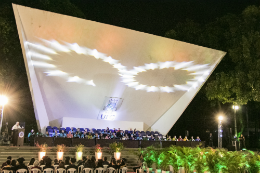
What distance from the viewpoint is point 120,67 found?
43.9 feet

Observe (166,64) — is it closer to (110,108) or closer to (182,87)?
A: (182,87)

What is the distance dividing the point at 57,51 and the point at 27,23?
6.32 feet

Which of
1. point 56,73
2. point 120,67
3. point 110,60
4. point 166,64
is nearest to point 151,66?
point 166,64

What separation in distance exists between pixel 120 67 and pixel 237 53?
303 inches

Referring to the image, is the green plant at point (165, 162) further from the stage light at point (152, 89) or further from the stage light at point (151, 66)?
the stage light at point (152, 89)

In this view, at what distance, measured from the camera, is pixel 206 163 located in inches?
241

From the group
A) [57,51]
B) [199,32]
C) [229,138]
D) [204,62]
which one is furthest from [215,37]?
[57,51]

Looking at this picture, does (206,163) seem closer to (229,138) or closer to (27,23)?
(27,23)

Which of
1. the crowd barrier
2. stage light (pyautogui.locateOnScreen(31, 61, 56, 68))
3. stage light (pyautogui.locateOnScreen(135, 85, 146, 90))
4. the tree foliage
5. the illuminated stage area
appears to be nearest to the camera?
the illuminated stage area

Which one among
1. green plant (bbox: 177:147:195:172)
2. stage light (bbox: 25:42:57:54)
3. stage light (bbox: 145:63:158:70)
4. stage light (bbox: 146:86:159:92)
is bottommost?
green plant (bbox: 177:147:195:172)

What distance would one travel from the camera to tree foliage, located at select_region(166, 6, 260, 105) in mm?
14383

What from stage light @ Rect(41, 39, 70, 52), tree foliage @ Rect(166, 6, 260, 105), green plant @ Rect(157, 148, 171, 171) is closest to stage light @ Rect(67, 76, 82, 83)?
stage light @ Rect(41, 39, 70, 52)

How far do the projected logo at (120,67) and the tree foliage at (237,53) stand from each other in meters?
1.97

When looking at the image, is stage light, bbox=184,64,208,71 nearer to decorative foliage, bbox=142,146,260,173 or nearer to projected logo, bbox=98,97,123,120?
projected logo, bbox=98,97,123,120
